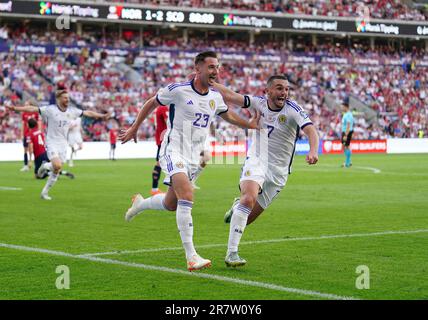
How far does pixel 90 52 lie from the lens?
164ft

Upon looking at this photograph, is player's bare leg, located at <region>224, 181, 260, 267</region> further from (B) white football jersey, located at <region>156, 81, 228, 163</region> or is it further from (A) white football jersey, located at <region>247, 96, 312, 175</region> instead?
(B) white football jersey, located at <region>156, 81, 228, 163</region>

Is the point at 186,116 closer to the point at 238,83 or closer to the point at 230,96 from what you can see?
the point at 230,96

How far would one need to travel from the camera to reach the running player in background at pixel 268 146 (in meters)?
9.12

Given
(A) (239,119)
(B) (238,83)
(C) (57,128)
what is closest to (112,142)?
(B) (238,83)

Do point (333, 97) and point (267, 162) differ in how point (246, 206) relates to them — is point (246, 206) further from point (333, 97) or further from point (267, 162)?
point (333, 97)

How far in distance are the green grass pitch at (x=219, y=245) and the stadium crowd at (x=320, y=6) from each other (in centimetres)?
3733

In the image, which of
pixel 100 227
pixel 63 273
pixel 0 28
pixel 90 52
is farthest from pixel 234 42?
pixel 63 273

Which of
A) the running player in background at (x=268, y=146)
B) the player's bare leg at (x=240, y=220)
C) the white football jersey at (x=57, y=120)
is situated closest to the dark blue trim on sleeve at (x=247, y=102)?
the running player in background at (x=268, y=146)

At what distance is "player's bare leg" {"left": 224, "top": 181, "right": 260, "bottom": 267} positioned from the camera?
884cm

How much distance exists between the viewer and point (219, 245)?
35.3 ft

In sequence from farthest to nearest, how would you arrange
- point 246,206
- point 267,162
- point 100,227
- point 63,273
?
1. point 100,227
2. point 267,162
3. point 246,206
4. point 63,273
